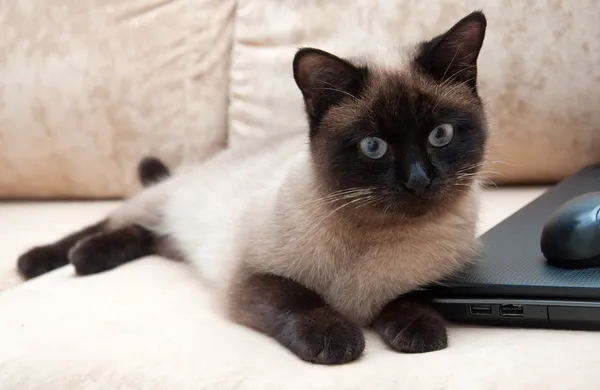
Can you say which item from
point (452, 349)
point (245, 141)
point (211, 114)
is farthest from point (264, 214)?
point (211, 114)

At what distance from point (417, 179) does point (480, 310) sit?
0.25 metres

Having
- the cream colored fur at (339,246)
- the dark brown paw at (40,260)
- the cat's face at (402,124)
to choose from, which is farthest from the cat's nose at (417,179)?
the dark brown paw at (40,260)

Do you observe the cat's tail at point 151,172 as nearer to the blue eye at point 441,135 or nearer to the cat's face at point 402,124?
the cat's face at point 402,124

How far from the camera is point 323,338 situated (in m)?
1.17

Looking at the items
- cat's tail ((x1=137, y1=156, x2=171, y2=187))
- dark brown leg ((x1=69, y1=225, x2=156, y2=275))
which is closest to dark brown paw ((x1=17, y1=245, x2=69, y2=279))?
dark brown leg ((x1=69, y1=225, x2=156, y2=275))

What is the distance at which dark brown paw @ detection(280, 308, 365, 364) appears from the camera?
114 centimetres

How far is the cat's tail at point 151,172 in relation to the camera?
7.34 feet

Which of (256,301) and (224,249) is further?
(224,249)

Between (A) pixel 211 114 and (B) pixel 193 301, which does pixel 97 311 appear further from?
(A) pixel 211 114

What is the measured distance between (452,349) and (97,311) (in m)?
0.67

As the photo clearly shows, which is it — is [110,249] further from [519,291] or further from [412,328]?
[519,291]

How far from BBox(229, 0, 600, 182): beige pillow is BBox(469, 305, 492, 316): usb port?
772 mm

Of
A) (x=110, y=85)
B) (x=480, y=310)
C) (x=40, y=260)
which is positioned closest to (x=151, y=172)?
(x=110, y=85)

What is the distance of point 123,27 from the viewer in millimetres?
2393
